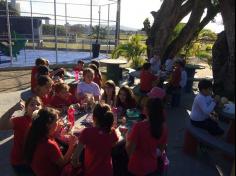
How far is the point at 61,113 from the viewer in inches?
215

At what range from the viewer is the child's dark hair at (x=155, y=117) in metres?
3.68

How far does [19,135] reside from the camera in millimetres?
4016

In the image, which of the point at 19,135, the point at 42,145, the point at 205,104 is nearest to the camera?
the point at 42,145

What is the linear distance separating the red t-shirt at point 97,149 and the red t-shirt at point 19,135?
2.76ft

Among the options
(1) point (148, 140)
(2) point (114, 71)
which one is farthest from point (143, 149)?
(2) point (114, 71)

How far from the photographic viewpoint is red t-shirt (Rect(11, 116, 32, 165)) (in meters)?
4.01

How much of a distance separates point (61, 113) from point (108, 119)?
209cm

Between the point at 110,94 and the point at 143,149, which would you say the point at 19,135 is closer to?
the point at 143,149

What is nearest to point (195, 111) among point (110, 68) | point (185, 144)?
point (185, 144)

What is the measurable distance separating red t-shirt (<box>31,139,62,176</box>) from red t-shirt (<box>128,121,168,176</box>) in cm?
84

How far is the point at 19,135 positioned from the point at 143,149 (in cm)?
149

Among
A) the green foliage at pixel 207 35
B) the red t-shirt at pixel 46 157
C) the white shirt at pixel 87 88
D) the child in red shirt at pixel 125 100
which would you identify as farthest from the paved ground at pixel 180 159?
the green foliage at pixel 207 35

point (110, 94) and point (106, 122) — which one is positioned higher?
point (106, 122)

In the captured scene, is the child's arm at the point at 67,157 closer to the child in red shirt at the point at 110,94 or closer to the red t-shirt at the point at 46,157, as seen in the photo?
the red t-shirt at the point at 46,157
